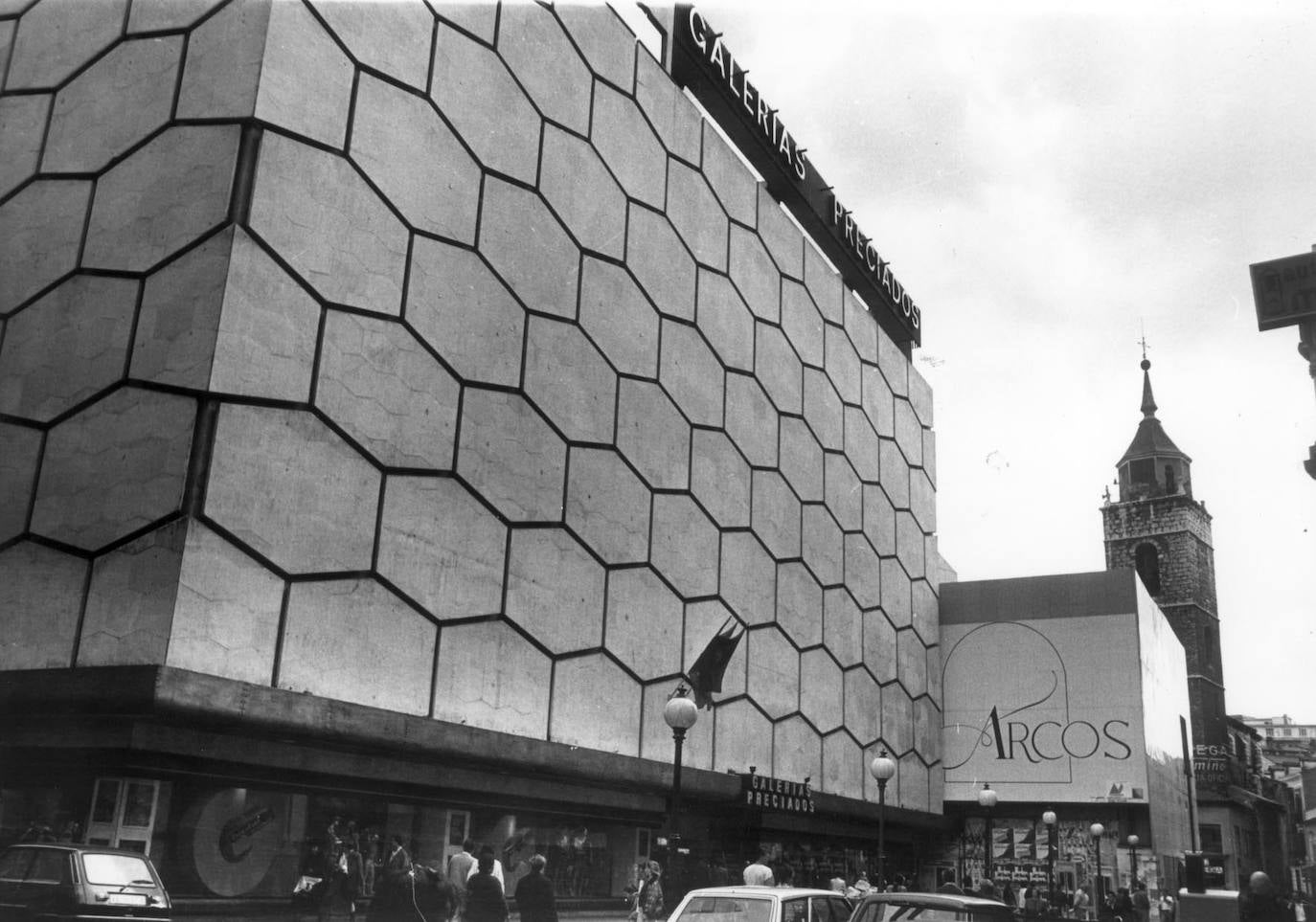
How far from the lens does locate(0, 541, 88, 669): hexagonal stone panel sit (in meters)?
10.9

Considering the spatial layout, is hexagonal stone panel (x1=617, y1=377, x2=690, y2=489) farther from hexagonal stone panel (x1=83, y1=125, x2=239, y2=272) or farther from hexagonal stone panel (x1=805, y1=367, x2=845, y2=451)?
hexagonal stone panel (x1=83, y1=125, x2=239, y2=272)

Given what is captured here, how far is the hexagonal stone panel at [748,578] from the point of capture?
19.8 m

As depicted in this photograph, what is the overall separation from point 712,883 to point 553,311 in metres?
9.20

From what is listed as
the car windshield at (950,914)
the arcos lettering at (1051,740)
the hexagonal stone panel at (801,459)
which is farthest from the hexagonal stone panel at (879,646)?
the car windshield at (950,914)

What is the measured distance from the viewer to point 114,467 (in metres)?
11.3

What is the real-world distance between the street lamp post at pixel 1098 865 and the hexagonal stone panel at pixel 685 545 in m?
14.2

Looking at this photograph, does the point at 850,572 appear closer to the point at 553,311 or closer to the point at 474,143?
the point at 553,311

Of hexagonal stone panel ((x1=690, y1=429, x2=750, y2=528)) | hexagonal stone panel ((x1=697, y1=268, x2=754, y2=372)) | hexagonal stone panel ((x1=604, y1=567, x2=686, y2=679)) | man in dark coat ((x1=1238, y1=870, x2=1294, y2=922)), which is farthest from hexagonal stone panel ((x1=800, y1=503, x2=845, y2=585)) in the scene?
man in dark coat ((x1=1238, y1=870, x2=1294, y2=922))

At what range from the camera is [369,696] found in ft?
40.5

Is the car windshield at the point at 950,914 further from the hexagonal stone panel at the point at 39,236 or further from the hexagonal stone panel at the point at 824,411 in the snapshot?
the hexagonal stone panel at the point at 824,411

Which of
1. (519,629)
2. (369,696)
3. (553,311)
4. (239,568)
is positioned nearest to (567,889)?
(519,629)

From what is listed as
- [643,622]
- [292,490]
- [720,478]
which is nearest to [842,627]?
[720,478]

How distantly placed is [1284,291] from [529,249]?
11.3 metres

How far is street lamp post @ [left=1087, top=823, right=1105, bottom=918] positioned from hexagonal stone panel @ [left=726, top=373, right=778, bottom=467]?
13.3 m
